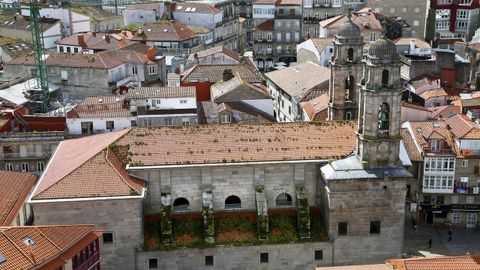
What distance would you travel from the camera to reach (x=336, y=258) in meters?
50.4

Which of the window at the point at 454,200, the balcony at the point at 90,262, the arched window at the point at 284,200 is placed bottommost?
the window at the point at 454,200

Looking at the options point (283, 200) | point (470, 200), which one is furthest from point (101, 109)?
point (470, 200)

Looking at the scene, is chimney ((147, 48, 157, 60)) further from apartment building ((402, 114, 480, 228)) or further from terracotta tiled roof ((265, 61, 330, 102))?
apartment building ((402, 114, 480, 228))

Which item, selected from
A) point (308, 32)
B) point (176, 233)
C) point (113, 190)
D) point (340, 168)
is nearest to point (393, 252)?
point (340, 168)

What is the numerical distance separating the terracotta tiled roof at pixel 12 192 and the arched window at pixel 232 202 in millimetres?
14022

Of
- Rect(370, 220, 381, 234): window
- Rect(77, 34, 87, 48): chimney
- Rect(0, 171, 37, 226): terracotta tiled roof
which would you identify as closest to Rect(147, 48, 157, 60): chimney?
Rect(77, 34, 87, 48): chimney

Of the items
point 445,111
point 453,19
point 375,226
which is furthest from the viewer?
point 453,19

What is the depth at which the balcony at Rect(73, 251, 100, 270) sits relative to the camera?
136 feet

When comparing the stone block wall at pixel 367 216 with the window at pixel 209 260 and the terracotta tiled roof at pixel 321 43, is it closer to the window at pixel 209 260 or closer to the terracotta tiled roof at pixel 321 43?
the window at pixel 209 260

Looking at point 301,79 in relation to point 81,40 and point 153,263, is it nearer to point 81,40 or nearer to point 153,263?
point 81,40

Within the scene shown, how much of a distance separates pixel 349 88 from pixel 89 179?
2215cm

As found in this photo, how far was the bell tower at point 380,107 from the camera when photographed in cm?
4831

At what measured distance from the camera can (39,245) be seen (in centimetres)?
3934

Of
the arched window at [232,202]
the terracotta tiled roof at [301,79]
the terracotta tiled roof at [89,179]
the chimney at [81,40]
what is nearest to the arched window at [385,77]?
the arched window at [232,202]
